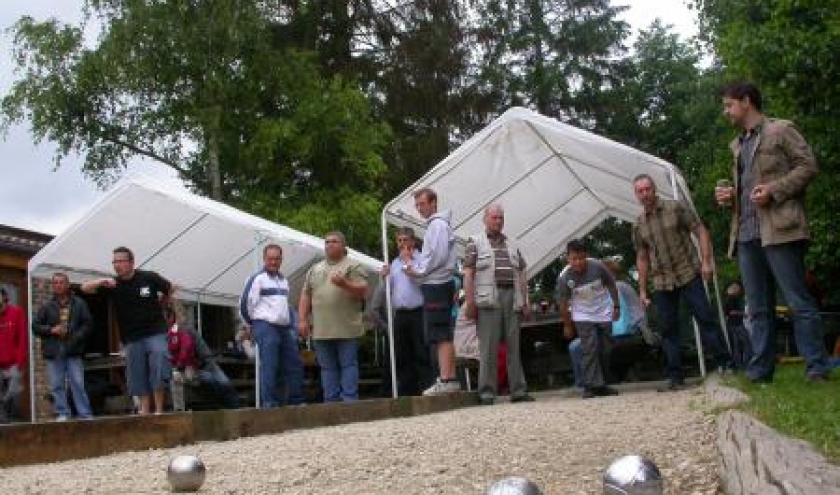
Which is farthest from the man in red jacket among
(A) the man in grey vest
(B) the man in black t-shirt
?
(A) the man in grey vest

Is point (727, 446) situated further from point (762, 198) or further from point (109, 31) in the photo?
point (109, 31)

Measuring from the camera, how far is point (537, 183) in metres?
13.0

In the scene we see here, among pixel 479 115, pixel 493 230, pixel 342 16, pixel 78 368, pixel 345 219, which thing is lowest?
pixel 78 368

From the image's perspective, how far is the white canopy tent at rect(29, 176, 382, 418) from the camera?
1188 cm

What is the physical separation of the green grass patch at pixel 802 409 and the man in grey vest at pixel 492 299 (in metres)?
2.76

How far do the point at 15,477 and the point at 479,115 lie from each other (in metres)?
20.3

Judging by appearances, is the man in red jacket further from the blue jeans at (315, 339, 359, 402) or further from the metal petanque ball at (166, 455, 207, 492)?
the metal petanque ball at (166, 455, 207, 492)

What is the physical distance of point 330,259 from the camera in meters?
9.66

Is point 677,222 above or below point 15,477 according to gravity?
above

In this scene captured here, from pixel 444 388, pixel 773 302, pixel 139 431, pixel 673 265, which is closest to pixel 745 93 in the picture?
pixel 773 302

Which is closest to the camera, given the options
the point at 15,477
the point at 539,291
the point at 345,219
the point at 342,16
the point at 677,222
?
the point at 15,477

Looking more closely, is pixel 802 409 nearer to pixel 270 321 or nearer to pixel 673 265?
pixel 673 265

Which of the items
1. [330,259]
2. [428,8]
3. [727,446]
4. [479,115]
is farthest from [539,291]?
[727,446]

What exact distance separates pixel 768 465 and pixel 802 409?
182 centimetres
